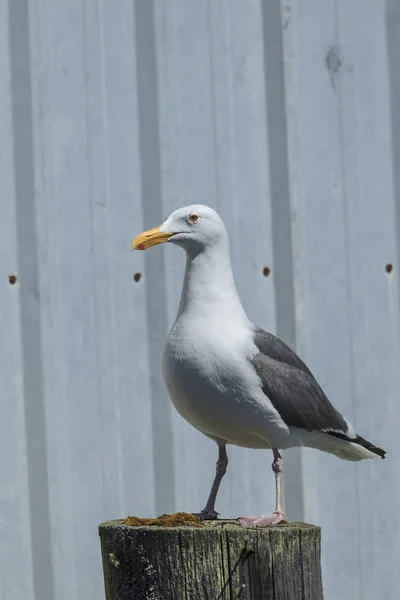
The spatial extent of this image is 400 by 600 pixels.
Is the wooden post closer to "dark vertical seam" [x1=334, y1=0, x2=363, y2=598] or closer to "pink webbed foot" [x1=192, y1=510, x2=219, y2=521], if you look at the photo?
"pink webbed foot" [x1=192, y1=510, x2=219, y2=521]

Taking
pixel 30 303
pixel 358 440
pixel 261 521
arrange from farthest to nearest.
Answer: pixel 30 303, pixel 358 440, pixel 261 521

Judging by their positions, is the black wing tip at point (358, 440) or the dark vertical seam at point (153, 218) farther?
the dark vertical seam at point (153, 218)

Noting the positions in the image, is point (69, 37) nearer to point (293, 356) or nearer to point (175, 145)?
point (175, 145)

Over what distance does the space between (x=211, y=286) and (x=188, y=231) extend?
0.57 feet

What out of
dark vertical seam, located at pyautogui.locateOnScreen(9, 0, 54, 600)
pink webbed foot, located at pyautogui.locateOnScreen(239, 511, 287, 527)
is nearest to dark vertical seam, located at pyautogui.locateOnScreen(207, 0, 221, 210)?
dark vertical seam, located at pyautogui.locateOnScreen(9, 0, 54, 600)

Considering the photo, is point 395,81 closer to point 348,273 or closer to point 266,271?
point 348,273

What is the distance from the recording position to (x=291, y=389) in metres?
3.23

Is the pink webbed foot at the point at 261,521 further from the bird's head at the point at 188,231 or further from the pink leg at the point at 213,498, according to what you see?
the bird's head at the point at 188,231

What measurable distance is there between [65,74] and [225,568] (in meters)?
2.14

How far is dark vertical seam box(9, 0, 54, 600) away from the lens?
399 cm

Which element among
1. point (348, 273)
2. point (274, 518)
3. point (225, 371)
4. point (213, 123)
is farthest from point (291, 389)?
point (213, 123)

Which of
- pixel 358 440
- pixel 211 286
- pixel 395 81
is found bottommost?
pixel 358 440

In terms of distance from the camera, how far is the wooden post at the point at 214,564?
8.72 feet

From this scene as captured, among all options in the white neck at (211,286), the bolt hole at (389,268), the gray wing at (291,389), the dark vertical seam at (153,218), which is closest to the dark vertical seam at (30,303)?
the dark vertical seam at (153,218)
